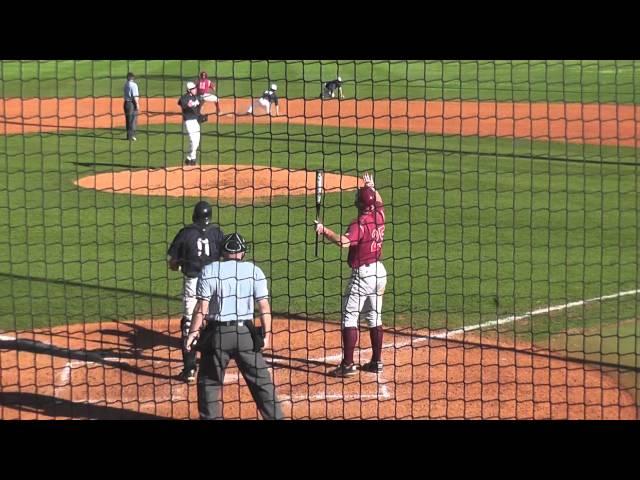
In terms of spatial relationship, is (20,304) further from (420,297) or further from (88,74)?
(88,74)

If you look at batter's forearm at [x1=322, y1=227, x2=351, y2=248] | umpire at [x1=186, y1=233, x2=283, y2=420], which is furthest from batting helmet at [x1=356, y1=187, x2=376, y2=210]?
umpire at [x1=186, y1=233, x2=283, y2=420]

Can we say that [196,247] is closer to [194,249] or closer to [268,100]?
[194,249]

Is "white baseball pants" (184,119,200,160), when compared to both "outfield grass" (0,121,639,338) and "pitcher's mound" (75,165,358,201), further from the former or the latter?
"outfield grass" (0,121,639,338)

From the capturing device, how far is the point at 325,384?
1048 cm

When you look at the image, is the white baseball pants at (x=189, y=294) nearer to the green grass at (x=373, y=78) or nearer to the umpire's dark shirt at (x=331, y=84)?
the umpire's dark shirt at (x=331, y=84)

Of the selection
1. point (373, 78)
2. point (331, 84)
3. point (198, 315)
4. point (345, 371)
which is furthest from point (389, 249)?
point (373, 78)

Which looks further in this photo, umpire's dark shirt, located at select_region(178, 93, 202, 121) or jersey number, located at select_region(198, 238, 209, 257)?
umpire's dark shirt, located at select_region(178, 93, 202, 121)

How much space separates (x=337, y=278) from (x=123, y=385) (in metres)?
4.84

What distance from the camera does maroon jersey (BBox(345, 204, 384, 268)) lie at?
1063cm

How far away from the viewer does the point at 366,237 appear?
1073 centimetres

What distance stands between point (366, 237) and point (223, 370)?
104 inches

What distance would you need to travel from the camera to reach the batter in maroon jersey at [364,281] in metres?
10.6

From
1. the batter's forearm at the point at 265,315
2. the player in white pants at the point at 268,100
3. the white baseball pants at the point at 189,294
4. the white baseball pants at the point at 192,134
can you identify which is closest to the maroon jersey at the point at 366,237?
the white baseball pants at the point at 189,294

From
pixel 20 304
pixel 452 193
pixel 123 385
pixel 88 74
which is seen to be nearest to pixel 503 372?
pixel 123 385
